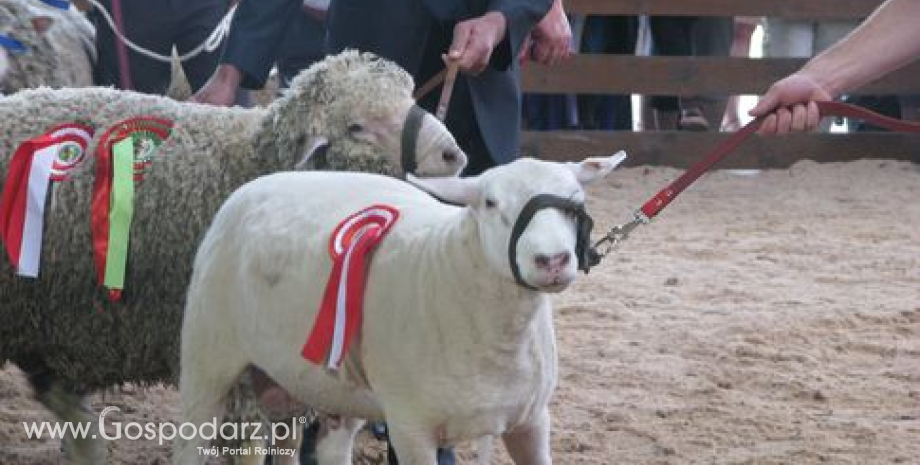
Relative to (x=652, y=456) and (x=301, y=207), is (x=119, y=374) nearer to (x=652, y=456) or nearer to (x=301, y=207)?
(x=301, y=207)

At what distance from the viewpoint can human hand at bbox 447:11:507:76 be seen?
13.9ft

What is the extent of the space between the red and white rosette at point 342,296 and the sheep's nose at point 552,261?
0.56m

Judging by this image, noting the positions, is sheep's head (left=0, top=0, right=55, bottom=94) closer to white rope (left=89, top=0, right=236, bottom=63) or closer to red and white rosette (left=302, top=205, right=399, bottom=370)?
white rope (left=89, top=0, right=236, bottom=63)

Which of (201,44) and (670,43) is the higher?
(670,43)

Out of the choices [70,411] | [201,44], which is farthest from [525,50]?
[201,44]

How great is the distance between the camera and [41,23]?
Answer: 6129mm

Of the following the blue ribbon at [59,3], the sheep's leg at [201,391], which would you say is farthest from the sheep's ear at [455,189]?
the blue ribbon at [59,3]

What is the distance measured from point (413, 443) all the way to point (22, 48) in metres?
3.19

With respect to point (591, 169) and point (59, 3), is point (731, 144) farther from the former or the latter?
point (59, 3)

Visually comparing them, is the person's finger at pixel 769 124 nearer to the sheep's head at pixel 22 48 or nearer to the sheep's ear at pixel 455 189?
the sheep's ear at pixel 455 189

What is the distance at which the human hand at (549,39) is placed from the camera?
15.1 feet

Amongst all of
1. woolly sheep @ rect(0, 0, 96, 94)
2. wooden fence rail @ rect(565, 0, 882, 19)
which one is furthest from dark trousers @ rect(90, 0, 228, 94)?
wooden fence rail @ rect(565, 0, 882, 19)

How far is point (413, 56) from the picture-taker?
15.1 ft

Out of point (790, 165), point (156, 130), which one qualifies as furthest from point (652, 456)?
point (790, 165)
